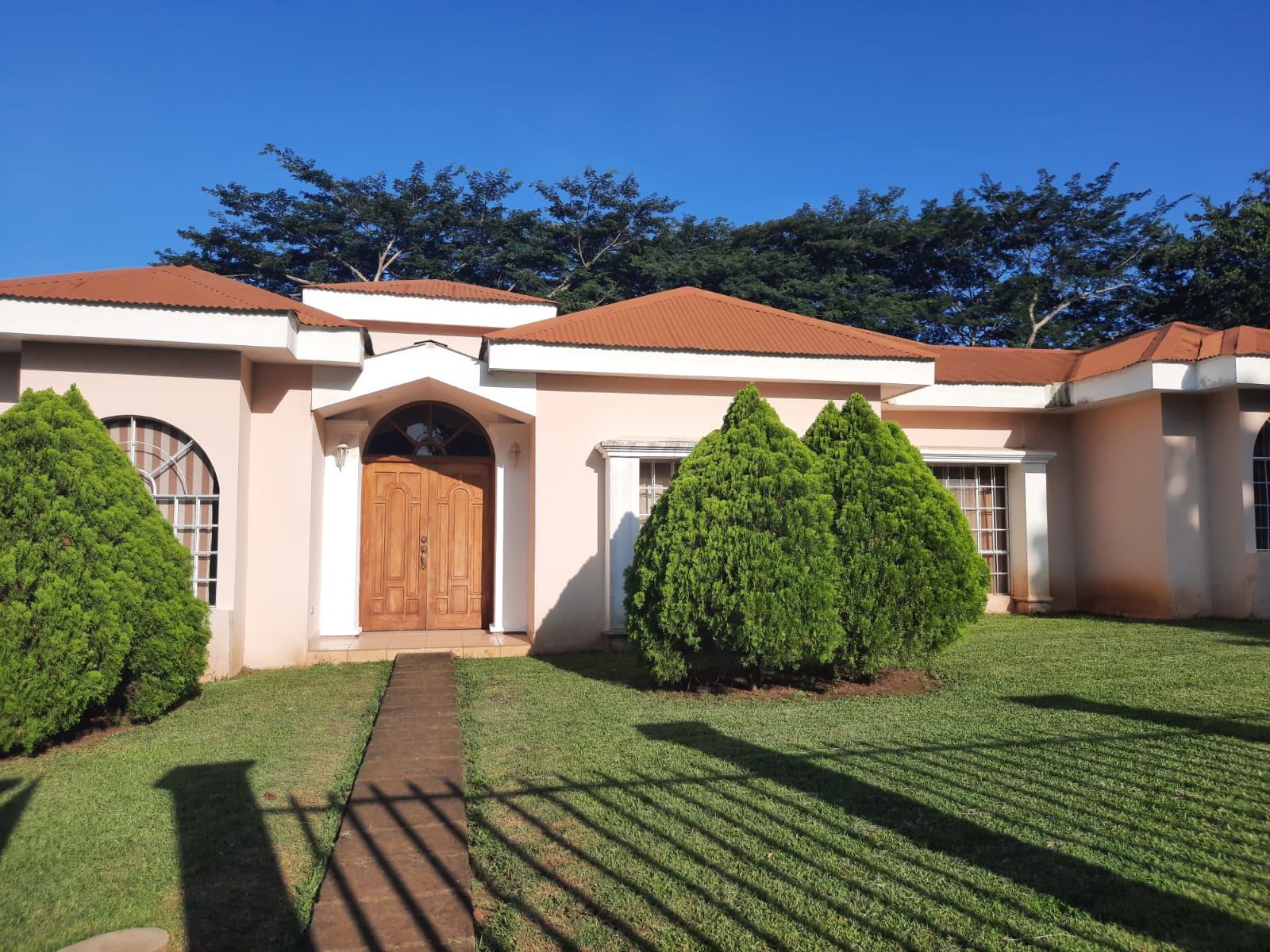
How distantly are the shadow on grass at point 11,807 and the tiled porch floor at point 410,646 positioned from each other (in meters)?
4.00

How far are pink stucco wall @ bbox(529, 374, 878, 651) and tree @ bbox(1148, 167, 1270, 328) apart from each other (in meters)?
20.4

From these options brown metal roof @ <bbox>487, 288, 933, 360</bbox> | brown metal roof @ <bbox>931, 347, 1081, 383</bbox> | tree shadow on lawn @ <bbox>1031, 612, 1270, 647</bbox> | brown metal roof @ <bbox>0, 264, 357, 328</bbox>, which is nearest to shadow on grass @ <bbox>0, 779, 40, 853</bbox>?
brown metal roof @ <bbox>0, 264, 357, 328</bbox>

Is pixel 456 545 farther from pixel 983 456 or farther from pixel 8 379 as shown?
pixel 983 456

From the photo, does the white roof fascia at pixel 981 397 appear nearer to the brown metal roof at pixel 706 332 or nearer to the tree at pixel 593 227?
the brown metal roof at pixel 706 332

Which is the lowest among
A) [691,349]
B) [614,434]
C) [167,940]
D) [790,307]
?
[167,940]

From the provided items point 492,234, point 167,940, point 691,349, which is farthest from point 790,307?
point 167,940

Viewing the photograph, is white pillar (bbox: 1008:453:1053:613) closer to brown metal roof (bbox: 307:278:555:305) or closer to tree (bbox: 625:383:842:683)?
tree (bbox: 625:383:842:683)

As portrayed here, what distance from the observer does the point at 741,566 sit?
678cm

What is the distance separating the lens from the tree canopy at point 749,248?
28.3m

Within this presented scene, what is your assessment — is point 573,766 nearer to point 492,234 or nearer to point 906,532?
point 906,532

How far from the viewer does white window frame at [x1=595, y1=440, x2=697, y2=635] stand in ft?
30.7

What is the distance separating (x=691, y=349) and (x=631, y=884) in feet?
22.9

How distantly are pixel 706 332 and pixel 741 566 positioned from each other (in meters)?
4.34

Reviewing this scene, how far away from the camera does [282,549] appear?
8.93 metres
